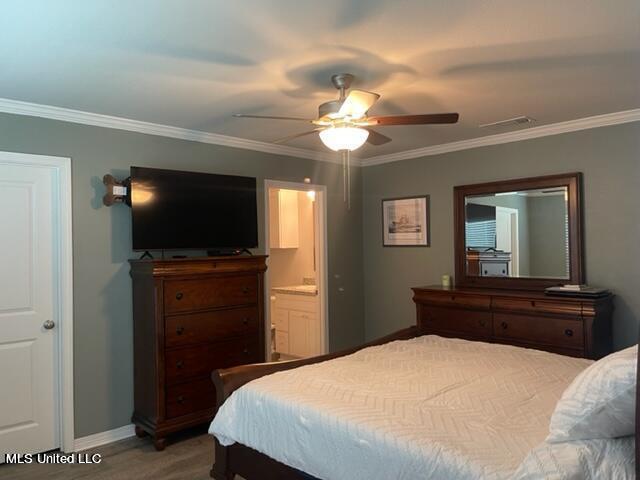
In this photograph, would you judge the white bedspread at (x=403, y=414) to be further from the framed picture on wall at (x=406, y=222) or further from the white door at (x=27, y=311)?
the framed picture on wall at (x=406, y=222)

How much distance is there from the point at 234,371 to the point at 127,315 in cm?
150

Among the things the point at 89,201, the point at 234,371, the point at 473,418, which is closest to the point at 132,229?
the point at 89,201

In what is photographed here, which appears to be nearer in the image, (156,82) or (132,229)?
(156,82)

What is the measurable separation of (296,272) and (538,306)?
3.38 metres

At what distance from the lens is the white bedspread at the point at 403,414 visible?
165cm

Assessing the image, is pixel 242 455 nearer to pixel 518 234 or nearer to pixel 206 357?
pixel 206 357

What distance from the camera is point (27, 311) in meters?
3.28

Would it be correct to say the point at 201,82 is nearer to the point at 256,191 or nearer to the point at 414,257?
the point at 256,191

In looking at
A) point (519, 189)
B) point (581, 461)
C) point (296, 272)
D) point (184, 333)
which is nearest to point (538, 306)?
point (519, 189)

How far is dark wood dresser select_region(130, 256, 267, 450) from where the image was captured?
11.1 feet

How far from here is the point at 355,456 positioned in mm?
1811

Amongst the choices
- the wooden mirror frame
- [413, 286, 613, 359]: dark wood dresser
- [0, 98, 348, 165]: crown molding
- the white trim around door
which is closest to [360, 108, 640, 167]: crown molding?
the wooden mirror frame

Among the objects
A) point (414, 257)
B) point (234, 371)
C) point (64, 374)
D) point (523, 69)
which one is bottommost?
point (64, 374)

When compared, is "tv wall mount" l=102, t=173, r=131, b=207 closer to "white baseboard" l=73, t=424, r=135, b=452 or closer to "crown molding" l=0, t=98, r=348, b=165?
"crown molding" l=0, t=98, r=348, b=165
